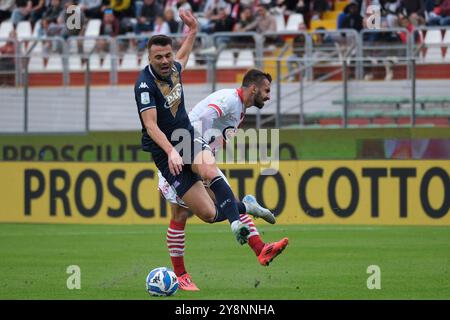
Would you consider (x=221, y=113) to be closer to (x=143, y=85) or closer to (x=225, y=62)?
(x=143, y=85)

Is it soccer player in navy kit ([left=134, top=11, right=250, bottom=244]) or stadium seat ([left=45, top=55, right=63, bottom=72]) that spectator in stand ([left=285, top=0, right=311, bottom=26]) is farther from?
soccer player in navy kit ([left=134, top=11, right=250, bottom=244])

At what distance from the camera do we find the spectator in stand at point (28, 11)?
2907cm

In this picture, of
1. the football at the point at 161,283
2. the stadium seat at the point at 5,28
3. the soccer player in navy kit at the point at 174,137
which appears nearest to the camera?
the football at the point at 161,283

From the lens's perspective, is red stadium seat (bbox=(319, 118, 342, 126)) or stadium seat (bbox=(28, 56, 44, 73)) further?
stadium seat (bbox=(28, 56, 44, 73))

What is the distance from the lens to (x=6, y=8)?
30.4 m

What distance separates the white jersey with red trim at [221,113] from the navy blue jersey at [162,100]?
70cm

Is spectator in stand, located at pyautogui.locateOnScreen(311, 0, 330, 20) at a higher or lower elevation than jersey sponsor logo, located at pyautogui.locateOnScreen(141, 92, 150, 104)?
higher

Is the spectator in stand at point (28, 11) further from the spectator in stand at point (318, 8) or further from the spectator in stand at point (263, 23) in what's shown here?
the spectator in stand at point (318, 8)

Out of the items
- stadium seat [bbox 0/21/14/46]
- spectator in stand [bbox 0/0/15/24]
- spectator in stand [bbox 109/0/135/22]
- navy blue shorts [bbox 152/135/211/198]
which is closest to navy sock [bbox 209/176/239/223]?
navy blue shorts [bbox 152/135/211/198]

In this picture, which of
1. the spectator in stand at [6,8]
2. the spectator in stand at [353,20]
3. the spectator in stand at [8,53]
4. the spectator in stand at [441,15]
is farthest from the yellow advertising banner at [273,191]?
the spectator in stand at [6,8]

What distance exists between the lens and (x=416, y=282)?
1172cm

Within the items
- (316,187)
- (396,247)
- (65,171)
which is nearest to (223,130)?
(396,247)

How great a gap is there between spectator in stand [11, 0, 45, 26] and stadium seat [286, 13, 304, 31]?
6912 millimetres

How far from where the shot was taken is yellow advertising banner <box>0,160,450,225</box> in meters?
19.5
